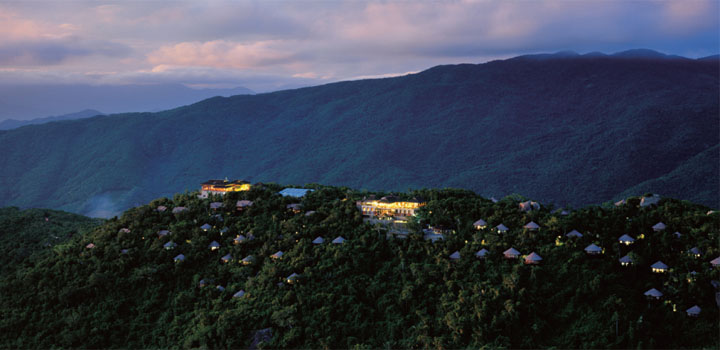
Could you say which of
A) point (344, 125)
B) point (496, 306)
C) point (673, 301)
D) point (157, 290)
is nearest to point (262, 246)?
point (157, 290)

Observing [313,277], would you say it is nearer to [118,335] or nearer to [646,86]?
[118,335]

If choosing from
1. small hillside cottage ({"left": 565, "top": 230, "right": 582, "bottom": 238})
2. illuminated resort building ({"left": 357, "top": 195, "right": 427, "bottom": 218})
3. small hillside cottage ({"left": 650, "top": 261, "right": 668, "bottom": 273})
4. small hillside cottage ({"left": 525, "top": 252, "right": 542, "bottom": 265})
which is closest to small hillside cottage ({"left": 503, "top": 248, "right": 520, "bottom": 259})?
small hillside cottage ({"left": 525, "top": 252, "right": 542, "bottom": 265})

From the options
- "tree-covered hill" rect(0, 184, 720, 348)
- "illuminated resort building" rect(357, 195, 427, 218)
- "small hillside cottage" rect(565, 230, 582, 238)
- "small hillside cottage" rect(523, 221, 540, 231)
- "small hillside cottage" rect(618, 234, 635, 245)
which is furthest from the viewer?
"illuminated resort building" rect(357, 195, 427, 218)

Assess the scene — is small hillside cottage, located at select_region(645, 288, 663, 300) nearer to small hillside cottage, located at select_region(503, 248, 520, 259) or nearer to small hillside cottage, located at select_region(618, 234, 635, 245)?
small hillside cottage, located at select_region(618, 234, 635, 245)

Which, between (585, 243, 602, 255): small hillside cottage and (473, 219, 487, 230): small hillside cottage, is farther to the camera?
(473, 219, 487, 230): small hillside cottage

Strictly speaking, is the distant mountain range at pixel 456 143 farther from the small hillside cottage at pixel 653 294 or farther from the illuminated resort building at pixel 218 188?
the small hillside cottage at pixel 653 294

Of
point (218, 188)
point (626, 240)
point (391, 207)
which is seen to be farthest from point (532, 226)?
point (218, 188)

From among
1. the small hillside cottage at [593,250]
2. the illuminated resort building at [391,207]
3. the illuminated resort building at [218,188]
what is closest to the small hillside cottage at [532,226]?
the small hillside cottage at [593,250]
